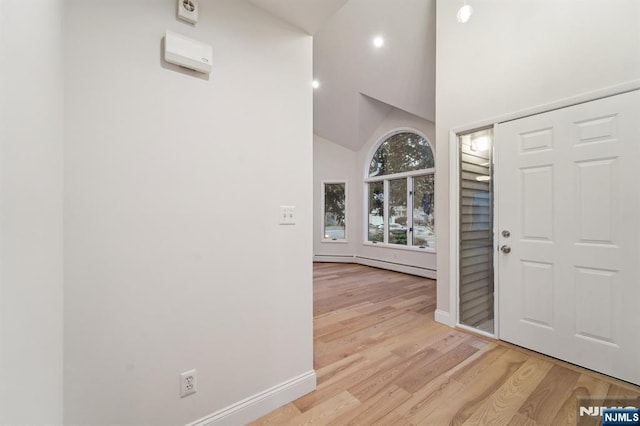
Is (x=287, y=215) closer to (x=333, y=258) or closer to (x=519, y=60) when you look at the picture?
(x=519, y=60)

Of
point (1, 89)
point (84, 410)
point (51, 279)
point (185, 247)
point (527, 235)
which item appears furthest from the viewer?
point (527, 235)

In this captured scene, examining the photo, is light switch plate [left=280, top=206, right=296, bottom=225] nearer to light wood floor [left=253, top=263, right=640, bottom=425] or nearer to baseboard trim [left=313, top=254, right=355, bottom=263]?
light wood floor [left=253, top=263, right=640, bottom=425]

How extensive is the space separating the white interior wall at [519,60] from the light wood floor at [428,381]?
22.3 inches

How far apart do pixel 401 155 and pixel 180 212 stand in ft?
16.9

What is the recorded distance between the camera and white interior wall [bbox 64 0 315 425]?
3.59ft

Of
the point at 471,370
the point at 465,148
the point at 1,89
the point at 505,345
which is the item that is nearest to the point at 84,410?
the point at 1,89

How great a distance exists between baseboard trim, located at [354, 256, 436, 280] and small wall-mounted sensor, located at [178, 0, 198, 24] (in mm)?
4869

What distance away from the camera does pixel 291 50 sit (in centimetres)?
167

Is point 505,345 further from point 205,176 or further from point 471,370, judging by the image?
point 205,176

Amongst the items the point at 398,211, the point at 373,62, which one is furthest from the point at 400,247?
the point at 373,62

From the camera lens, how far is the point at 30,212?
2.31ft

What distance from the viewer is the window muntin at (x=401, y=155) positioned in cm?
524

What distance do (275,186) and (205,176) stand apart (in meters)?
0.40

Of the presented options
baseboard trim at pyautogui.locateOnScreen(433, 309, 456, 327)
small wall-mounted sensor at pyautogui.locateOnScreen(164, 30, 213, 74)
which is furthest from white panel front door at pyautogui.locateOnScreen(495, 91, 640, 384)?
small wall-mounted sensor at pyautogui.locateOnScreen(164, 30, 213, 74)
